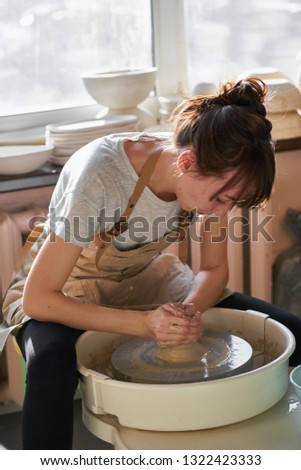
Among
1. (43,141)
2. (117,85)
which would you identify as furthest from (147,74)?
(43,141)

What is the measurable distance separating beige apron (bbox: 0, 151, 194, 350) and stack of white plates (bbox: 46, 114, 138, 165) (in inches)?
19.7

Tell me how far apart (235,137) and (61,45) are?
1.18m

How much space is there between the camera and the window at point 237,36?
265 centimetres

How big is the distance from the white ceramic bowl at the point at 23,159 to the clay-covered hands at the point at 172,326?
81cm

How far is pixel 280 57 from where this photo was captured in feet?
9.15

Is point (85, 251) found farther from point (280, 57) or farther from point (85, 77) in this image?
point (280, 57)

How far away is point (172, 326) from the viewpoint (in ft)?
5.08

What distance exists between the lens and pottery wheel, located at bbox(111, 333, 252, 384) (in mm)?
1515

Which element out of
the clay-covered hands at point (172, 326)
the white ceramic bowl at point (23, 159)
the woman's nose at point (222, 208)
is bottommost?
the clay-covered hands at point (172, 326)

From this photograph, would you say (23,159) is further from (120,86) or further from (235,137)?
(235,137)

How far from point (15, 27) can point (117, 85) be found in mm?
349

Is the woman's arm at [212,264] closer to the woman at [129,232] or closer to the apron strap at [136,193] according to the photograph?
the woman at [129,232]

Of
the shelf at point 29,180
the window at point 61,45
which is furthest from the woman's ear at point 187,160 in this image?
the window at point 61,45

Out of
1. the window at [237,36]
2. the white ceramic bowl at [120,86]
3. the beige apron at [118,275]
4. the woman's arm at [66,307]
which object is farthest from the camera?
the window at [237,36]
